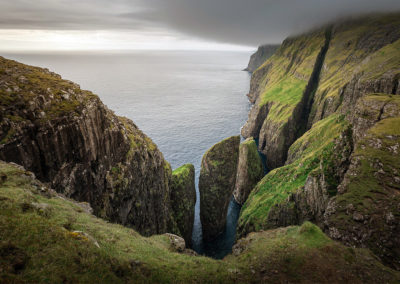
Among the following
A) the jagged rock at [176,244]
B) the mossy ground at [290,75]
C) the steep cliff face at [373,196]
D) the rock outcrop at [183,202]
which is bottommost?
the rock outcrop at [183,202]

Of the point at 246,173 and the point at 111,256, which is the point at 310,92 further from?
the point at 111,256

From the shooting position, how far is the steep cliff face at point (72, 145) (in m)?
23.8

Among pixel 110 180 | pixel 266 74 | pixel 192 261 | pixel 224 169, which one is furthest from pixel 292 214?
pixel 266 74

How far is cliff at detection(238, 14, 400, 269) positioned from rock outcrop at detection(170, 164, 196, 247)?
13.9m

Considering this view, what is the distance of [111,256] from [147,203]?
25946 millimetres

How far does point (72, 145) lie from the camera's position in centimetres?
2777

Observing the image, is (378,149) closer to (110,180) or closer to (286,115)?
(110,180)

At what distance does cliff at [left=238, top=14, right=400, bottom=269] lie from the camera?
27.6m

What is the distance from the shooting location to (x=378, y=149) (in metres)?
31.8

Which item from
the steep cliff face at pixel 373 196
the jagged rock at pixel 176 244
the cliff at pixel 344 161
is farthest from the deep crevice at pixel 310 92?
the jagged rock at pixel 176 244

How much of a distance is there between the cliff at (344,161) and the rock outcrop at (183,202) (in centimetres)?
1394

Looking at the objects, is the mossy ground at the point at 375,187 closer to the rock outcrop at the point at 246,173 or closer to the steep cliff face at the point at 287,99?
the rock outcrop at the point at 246,173

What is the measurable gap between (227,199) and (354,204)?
41446mm

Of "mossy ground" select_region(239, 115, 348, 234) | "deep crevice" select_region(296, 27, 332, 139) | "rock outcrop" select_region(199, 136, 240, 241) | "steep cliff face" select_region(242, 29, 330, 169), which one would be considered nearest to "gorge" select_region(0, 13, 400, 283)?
"mossy ground" select_region(239, 115, 348, 234)
